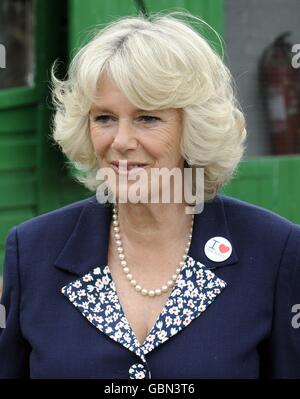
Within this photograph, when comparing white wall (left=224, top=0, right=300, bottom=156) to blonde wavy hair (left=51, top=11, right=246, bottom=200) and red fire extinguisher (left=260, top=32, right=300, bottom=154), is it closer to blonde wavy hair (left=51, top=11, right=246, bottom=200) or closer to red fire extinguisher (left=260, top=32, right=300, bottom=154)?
red fire extinguisher (left=260, top=32, right=300, bottom=154)

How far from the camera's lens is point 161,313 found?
8.01 ft

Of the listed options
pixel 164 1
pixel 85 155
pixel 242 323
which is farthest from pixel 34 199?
pixel 242 323

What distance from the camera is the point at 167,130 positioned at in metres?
2.45

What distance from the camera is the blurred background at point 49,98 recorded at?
194 inches

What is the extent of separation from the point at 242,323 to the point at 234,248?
0.69 ft

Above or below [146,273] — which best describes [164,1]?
above

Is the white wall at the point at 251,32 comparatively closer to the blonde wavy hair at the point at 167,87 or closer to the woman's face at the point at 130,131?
the blonde wavy hair at the point at 167,87

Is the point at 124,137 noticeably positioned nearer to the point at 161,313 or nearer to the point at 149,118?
the point at 149,118

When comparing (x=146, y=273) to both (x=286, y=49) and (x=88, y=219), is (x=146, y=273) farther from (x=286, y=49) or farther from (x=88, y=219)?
(x=286, y=49)

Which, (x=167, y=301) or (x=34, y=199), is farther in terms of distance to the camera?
(x=34, y=199)

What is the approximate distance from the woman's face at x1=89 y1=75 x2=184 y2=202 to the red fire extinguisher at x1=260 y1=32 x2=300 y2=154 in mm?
2686

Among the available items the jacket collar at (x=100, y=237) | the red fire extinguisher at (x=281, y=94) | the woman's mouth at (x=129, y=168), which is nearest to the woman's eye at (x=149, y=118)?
the woman's mouth at (x=129, y=168)

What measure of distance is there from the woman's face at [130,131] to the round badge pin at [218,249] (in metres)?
0.22

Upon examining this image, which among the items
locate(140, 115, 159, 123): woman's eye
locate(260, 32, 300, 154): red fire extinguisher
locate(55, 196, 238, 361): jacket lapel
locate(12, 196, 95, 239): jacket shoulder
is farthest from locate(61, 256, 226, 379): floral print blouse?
locate(260, 32, 300, 154): red fire extinguisher
